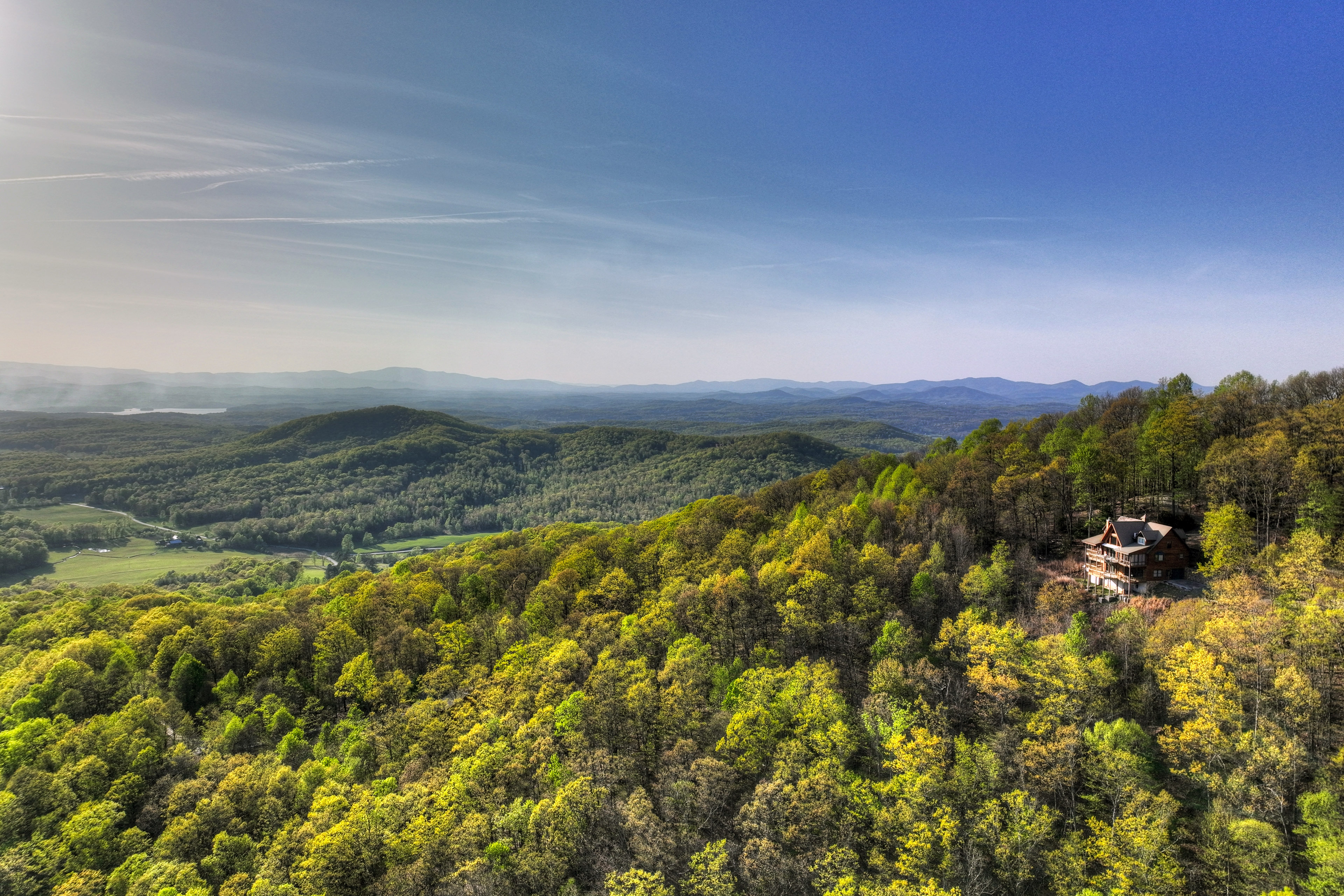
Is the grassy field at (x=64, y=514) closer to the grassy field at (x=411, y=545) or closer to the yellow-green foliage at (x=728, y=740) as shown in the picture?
the grassy field at (x=411, y=545)

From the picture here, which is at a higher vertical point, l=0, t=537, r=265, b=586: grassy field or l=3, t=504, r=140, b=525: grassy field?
l=3, t=504, r=140, b=525: grassy field

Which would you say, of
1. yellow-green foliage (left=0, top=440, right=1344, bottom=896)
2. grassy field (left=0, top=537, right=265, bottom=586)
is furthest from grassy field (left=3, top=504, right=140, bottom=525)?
yellow-green foliage (left=0, top=440, right=1344, bottom=896)

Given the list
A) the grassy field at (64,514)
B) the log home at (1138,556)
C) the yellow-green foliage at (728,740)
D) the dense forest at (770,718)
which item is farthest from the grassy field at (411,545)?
the log home at (1138,556)

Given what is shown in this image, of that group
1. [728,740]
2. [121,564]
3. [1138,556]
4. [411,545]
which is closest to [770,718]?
[728,740]

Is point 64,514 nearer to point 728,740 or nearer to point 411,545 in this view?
point 411,545

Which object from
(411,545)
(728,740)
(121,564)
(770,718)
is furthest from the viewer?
(411,545)

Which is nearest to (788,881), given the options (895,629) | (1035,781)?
(1035,781)

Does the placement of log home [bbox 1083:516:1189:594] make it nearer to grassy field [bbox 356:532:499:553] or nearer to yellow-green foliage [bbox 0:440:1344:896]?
yellow-green foliage [bbox 0:440:1344:896]
